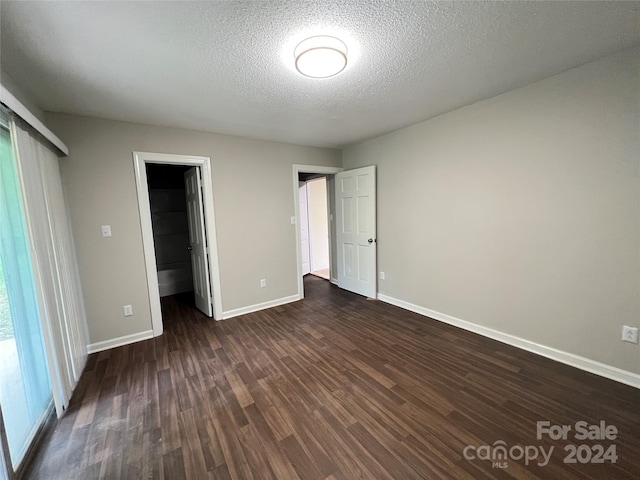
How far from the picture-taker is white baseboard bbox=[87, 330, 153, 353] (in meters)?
2.66

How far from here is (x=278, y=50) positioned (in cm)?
163

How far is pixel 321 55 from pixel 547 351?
3.04 metres

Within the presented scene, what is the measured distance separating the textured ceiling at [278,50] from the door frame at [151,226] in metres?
0.50

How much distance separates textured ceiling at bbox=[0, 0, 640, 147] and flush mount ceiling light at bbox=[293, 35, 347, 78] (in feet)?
0.17

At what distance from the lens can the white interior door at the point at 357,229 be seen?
3.85 meters

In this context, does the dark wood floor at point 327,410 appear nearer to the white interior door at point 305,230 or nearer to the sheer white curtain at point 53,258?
the sheer white curtain at point 53,258

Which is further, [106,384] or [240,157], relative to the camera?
[240,157]

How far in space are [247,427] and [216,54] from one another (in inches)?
95.7

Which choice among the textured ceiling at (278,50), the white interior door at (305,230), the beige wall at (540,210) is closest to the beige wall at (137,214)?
the textured ceiling at (278,50)

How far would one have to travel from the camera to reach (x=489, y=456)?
143 centimetres

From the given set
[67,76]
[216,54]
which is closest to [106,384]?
[67,76]

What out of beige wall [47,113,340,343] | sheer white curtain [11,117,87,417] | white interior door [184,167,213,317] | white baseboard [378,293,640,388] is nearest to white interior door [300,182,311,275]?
beige wall [47,113,340,343]

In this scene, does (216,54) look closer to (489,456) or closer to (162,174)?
(489,456)

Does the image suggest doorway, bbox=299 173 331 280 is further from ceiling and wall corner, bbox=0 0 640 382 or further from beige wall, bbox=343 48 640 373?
beige wall, bbox=343 48 640 373
